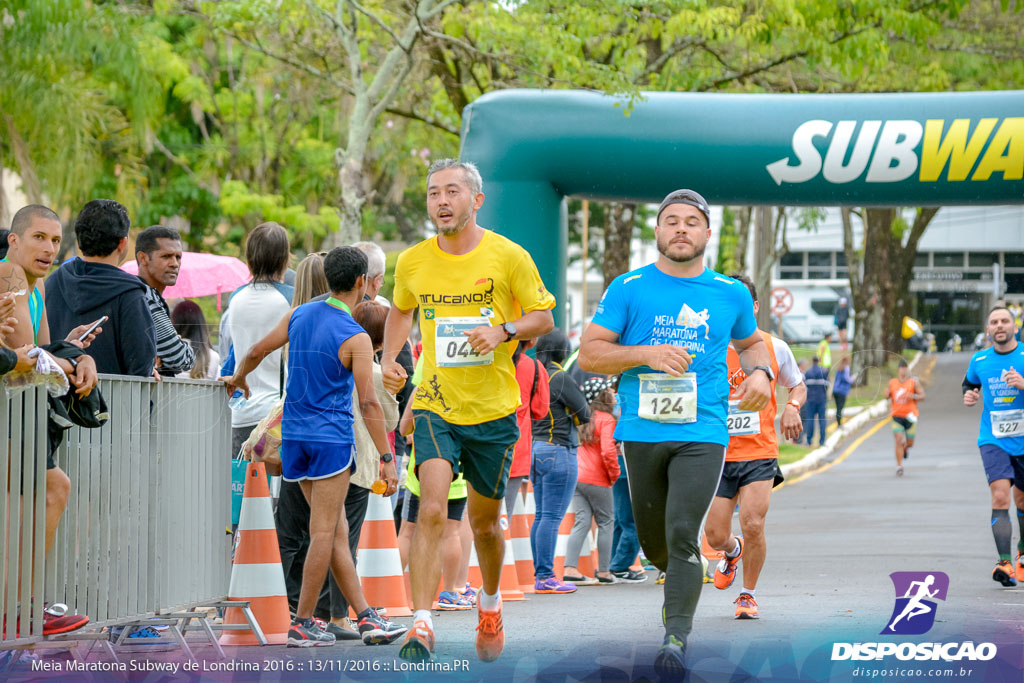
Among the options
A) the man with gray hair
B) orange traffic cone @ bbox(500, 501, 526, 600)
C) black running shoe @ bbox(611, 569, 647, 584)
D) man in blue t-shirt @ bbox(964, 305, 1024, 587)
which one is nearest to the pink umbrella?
the man with gray hair

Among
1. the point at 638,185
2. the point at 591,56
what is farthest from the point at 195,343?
the point at 591,56

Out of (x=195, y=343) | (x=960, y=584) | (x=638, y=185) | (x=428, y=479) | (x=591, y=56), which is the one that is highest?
(x=591, y=56)

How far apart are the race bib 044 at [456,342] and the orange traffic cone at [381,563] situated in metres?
2.29

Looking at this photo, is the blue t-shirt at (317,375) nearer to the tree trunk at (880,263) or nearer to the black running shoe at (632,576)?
the black running shoe at (632,576)

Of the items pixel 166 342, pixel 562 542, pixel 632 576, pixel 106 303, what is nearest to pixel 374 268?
pixel 166 342

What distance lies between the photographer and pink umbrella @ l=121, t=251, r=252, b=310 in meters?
10.3

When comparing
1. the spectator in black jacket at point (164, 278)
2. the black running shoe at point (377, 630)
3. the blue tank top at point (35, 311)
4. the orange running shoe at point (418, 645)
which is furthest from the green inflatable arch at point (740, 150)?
the orange running shoe at point (418, 645)

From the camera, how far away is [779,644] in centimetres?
664

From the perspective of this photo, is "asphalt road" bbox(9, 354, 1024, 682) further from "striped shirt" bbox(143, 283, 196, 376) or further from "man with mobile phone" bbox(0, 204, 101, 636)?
"striped shirt" bbox(143, 283, 196, 376)

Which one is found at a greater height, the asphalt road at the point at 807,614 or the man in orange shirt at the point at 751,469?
the man in orange shirt at the point at 751,469

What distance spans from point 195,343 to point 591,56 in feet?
35.0

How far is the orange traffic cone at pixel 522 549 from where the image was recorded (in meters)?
9.63

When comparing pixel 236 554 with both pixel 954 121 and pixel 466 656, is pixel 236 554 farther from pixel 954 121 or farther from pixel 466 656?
pixel 954 121

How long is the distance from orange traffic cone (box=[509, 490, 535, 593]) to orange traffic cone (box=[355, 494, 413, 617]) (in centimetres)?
153
